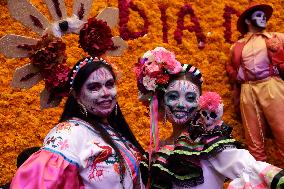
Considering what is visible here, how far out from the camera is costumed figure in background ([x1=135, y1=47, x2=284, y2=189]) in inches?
94.5

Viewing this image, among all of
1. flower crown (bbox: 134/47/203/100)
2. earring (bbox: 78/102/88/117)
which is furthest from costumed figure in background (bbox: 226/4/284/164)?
earring (bbox: 78/102/88/117)

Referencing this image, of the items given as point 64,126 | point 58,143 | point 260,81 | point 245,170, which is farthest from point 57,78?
point 260,81

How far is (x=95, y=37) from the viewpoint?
2.70m

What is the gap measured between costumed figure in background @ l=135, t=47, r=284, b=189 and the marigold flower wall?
4.36 ft

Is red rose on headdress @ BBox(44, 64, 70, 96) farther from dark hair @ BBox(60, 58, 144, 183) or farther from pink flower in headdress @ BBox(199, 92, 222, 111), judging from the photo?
pink flower in headdress @ BBox(199, 92, 222, 111)

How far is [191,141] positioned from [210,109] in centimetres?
21

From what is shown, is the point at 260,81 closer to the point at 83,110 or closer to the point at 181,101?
the point at 181,101

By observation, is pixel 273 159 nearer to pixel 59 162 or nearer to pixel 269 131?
pixel 269 131

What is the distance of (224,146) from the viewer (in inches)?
99.7

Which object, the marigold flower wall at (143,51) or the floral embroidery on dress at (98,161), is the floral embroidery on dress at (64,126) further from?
Result: the marigold flower wall at (143,51)

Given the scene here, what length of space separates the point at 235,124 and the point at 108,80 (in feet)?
9.01

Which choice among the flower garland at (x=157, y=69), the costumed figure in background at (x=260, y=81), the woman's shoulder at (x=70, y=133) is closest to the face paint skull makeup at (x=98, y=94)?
the woman's shoulder at (x=70, y=133)

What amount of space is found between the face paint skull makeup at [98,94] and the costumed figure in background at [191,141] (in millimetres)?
359

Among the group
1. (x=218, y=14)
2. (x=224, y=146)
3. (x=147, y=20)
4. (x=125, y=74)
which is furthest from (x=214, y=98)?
(x=218, y=14)
